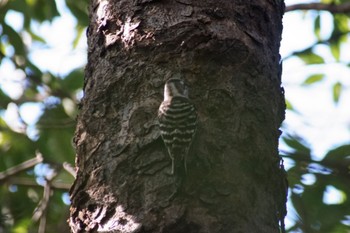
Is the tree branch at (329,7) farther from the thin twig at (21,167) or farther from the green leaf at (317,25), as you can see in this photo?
the thin twig at (21,167)

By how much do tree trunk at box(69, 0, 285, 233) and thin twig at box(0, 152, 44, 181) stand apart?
1.99 metres

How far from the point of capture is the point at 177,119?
2.68 m

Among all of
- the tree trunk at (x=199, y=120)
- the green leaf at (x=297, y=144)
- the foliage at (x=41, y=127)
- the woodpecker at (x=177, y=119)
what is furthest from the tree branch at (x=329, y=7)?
the woodpecker at (x=177, y=119)

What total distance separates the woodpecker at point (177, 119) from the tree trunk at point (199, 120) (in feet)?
0.13

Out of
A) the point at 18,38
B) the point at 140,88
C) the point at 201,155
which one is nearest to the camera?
the point at 201,155

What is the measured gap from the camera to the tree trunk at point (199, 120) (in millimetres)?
2322

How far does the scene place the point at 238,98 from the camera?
2615mm

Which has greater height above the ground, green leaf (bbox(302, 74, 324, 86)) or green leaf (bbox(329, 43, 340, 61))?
green leaf (bbox(329, 43, 340, 61))

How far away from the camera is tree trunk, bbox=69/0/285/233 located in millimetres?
2322

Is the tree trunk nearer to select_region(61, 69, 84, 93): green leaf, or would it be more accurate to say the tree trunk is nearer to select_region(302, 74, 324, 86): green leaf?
select_region(61, 69, 84, 93): green leaf

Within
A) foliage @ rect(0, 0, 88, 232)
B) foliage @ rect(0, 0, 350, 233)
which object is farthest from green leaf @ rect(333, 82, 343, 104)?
foliage @ rect(0, 0, 88, 232)

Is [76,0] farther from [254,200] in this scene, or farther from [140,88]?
[254,200]

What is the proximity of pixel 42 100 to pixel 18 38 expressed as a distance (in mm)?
813

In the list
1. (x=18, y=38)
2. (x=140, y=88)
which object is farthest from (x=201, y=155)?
(x=18, y=38)
